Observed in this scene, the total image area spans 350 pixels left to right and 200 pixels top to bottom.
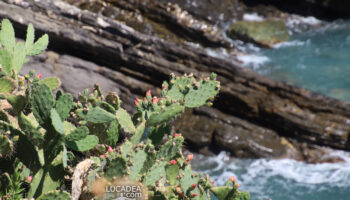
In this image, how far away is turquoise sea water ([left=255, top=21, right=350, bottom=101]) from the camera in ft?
34.0

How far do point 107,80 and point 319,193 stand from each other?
13.5 feet

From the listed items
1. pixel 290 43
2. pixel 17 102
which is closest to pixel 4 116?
pixel 17 102

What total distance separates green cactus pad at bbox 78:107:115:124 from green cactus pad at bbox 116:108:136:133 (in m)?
0.08

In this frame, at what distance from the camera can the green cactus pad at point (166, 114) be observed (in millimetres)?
2369

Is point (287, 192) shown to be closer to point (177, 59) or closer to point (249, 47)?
point (177, 59)

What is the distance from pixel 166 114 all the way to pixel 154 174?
15.4 inches

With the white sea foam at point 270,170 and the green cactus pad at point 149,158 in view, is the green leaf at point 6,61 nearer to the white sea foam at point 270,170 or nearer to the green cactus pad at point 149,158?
the green cactus pad at point 149,158

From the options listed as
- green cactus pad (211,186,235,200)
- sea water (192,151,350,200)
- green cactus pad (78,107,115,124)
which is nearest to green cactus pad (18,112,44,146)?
green cactus pad (78,107,115,124)

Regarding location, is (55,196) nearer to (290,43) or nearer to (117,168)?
(117,168)

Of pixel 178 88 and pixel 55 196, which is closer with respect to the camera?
pixel 55 196

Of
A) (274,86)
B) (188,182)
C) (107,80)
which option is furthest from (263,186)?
(188,182)

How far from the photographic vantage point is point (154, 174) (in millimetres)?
2160

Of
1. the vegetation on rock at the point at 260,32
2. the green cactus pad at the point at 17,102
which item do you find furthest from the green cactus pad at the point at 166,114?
the vegetation on rock at the point at 260,32

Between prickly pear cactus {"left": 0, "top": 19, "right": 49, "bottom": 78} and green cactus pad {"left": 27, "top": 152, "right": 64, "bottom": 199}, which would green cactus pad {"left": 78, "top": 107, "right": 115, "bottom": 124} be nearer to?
green cactus pad {"left": 27, "top": 152, "right": 64, "bottom": 199}
